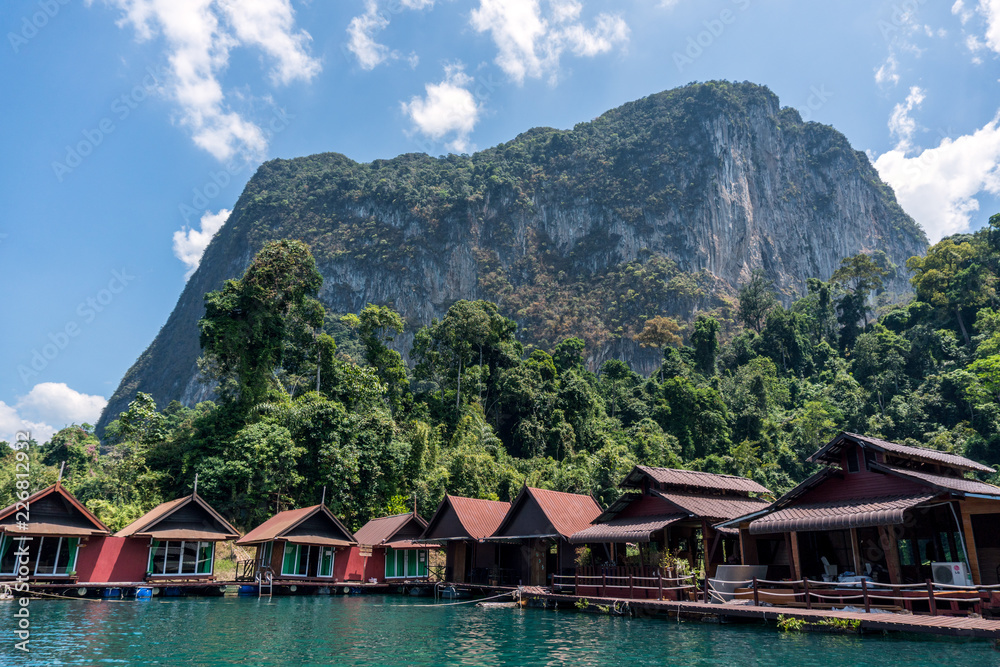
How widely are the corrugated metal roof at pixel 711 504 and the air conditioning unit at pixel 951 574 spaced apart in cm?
566

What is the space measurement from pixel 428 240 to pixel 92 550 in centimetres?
9086

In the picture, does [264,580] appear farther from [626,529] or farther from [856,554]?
[856,554]

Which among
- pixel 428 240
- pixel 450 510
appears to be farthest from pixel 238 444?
pixel 428 240

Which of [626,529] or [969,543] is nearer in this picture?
[969,543]

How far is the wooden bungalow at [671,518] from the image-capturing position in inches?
830

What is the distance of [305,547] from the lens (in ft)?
98.1

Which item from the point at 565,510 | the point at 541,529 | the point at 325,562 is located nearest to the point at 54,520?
the point at 325,562

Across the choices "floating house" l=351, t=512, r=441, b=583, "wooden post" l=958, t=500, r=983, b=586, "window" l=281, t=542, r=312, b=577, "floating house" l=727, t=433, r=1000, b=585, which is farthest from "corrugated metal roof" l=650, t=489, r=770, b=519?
"window" l=281, t=542, r=312, b=577

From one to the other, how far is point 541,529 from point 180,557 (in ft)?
53.5

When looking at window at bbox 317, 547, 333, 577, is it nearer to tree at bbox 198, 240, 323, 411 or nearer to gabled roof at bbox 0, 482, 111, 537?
gabled roof at bbox 0, 482, 111, 537

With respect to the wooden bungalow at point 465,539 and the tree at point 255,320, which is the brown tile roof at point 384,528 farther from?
the tree at point 255,320

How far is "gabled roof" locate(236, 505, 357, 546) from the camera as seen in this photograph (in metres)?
28.6

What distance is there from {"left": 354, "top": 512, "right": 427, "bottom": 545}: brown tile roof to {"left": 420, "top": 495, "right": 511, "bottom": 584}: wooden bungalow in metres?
1.20

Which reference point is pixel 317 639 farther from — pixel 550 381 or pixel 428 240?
pixel 428 240
